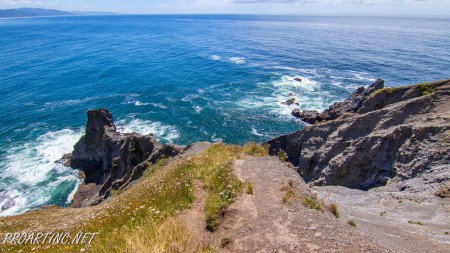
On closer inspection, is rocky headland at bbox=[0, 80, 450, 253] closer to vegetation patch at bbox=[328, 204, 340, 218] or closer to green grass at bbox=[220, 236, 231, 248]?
vegetation patch at bbox=[328, 204, 340, 218]

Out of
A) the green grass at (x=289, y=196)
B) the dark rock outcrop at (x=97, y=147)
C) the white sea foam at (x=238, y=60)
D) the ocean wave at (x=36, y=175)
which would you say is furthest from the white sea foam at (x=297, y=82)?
the green grass at (x=289, y=196)

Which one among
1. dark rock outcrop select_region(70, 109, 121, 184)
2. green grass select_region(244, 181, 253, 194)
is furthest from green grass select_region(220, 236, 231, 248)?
dark rock outcrop select_region(70, 109, 121, 184)

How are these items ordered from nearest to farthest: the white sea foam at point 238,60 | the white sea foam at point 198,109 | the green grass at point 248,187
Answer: the green grass at point 248,187 → the white sea foam at point 198,109 → the white sea foam at point 238,60

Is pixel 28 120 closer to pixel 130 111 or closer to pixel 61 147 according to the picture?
pixel 61 147

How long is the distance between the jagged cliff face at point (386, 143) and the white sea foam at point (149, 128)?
31557mm

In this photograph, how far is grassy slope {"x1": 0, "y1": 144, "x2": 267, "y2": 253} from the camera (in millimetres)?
10430

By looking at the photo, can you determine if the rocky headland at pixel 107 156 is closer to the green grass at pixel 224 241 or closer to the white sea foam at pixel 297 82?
the green grass at pixel 224 241

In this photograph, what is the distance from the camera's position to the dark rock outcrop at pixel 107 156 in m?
37.2

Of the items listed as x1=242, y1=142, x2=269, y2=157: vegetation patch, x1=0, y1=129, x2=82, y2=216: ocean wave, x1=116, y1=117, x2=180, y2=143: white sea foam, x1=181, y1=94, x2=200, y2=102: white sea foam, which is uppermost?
x1=242, y1=142, x2=269, y2=157: vegetation patch

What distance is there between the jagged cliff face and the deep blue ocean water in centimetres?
2398

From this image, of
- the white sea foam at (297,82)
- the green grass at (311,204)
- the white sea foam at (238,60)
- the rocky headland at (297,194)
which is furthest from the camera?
the white sea foam at (238,60)

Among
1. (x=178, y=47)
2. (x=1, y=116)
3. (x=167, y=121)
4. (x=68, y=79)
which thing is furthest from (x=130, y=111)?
(x=178, y=47)

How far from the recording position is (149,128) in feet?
220

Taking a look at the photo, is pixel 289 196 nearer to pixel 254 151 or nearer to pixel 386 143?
pixel 254 151
